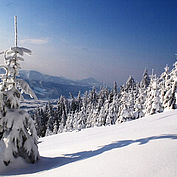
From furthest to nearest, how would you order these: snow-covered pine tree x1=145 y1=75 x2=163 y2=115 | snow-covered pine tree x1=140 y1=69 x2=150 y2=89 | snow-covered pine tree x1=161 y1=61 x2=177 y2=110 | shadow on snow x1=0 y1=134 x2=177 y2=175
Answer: snow-covered pine tree x1=140 y1=69 x2=150 y2=89 → snow-covered pine tree x1=145 y1=75 x2=163 y2=115 → snow-covered pine tree x1=161 y1=61 x2=177 y2=110 → shadow on snow x1=0 y1=134 x2=177 y2=175

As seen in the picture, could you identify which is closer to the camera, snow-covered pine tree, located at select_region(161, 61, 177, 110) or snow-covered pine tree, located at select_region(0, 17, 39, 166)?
snow-covered pine tree, located at select_region(0, 17, 39, 166)

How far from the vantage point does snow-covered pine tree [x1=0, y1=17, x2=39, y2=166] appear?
6.78m

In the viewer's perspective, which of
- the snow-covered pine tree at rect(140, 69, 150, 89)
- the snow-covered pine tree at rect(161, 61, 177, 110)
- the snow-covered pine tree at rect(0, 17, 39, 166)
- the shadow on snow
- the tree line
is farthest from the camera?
the snow-covered pine tree at rect(140, 69, 150, 89)

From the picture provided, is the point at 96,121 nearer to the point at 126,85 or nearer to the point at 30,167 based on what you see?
the point at 126,85

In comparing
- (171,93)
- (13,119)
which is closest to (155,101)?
(171,93)

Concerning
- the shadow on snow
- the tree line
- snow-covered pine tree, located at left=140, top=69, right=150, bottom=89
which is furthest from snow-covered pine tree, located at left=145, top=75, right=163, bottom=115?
the shadow on snow

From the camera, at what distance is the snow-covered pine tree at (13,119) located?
6.78 metres

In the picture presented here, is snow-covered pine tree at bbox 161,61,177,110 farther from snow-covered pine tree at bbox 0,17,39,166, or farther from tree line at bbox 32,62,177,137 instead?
snow-covered pine tree at bbox 0,17,39,166

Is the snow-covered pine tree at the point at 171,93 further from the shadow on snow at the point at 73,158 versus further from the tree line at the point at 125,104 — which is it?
the shadow on snow at the point at 73,158

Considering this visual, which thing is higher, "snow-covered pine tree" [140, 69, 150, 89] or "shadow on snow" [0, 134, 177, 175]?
"snow-covered pine tree" [140, 69, 150, 89]

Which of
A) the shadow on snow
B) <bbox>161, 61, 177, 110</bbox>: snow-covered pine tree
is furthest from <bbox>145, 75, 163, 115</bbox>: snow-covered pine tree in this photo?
the shadow on snow

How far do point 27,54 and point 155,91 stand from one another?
24999mm

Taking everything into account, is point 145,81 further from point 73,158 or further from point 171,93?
point 73,158

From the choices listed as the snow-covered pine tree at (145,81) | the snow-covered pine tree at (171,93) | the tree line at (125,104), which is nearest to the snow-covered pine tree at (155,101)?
the tree line at (125,104)
